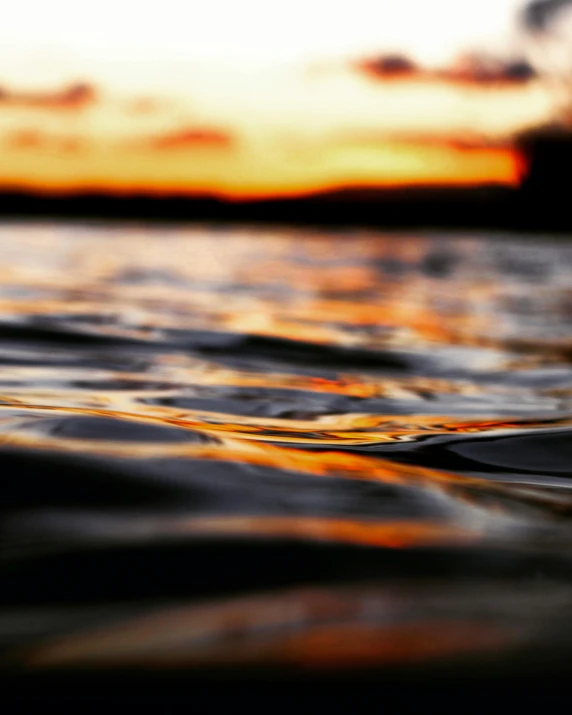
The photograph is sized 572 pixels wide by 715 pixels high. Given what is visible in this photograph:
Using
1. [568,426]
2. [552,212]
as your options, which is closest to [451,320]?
[568,426]

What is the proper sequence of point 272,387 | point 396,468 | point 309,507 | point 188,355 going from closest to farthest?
point 309,507
point 396,468
point 272,387
point 188,355

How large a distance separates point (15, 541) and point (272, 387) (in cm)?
154

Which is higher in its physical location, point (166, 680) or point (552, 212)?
point (552, 212)

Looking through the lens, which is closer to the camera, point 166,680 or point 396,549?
point 166,680

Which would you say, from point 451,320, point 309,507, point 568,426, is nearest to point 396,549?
point 309,507

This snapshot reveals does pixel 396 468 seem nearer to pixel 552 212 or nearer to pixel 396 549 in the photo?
pixel 396 549

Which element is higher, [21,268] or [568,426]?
[21,268]

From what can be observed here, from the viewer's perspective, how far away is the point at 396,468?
1510mm

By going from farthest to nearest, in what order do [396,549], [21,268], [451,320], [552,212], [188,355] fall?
[552,212]
[21,268]
[451,320]
[188,355]
[396,549]

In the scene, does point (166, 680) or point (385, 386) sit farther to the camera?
point (385, 386)

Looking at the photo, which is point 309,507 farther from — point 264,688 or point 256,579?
point 264,688

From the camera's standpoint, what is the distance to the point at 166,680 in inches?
27.8

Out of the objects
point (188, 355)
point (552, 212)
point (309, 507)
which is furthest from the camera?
point (552, 212)

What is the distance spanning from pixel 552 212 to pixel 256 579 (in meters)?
55.1
